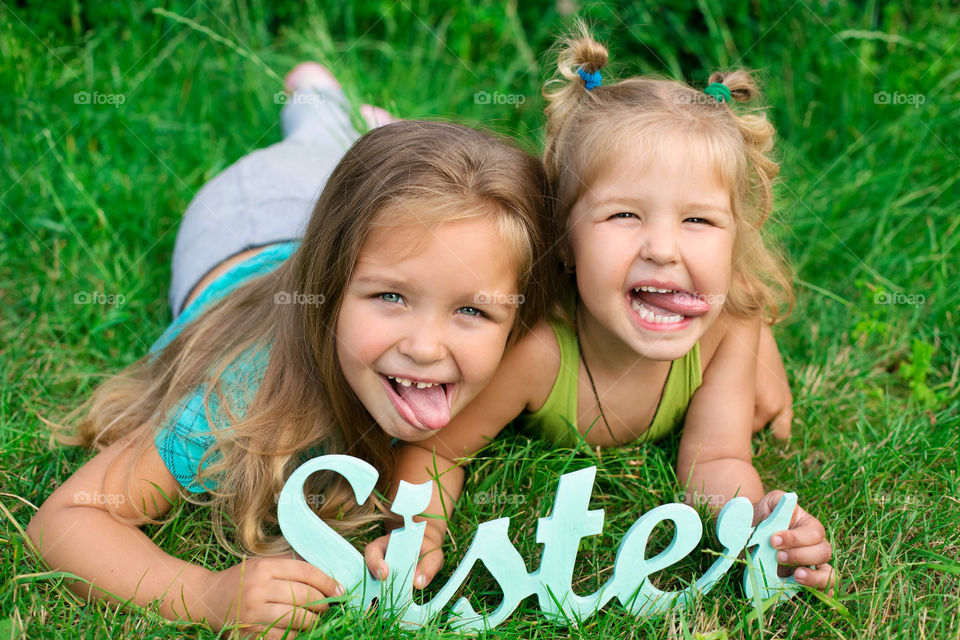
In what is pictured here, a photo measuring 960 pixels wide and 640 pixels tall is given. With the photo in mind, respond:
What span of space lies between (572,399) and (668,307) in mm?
374

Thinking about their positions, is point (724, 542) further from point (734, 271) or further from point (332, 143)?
point (332, 143)

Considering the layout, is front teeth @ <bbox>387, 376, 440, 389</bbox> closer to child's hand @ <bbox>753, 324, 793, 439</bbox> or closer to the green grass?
the green grass

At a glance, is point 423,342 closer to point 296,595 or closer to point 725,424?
point 296,595

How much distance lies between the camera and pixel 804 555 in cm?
188

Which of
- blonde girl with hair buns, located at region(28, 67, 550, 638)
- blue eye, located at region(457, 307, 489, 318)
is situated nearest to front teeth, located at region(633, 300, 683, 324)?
blonde girl with hair buns, located at region(28, 67, 550, 638)

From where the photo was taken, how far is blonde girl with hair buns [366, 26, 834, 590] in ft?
6.44

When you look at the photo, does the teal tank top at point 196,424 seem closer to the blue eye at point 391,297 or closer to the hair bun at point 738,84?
the blue eye at point 391,297

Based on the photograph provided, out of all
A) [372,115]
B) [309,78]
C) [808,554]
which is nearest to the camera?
[808,554]

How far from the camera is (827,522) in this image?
2113 mm

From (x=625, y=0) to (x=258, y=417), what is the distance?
2.91 meters

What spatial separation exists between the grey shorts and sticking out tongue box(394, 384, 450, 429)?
91 cm

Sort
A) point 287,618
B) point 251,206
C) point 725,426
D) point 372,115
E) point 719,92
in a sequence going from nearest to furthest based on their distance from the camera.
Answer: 1. point 287,618
2. point 719,92
3. point 725,426
4. point 251,206
5. point 372,115

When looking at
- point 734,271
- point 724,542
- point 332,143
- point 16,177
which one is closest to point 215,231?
point 332,143

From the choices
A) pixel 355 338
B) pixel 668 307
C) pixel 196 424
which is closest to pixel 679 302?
pixel 668 307
